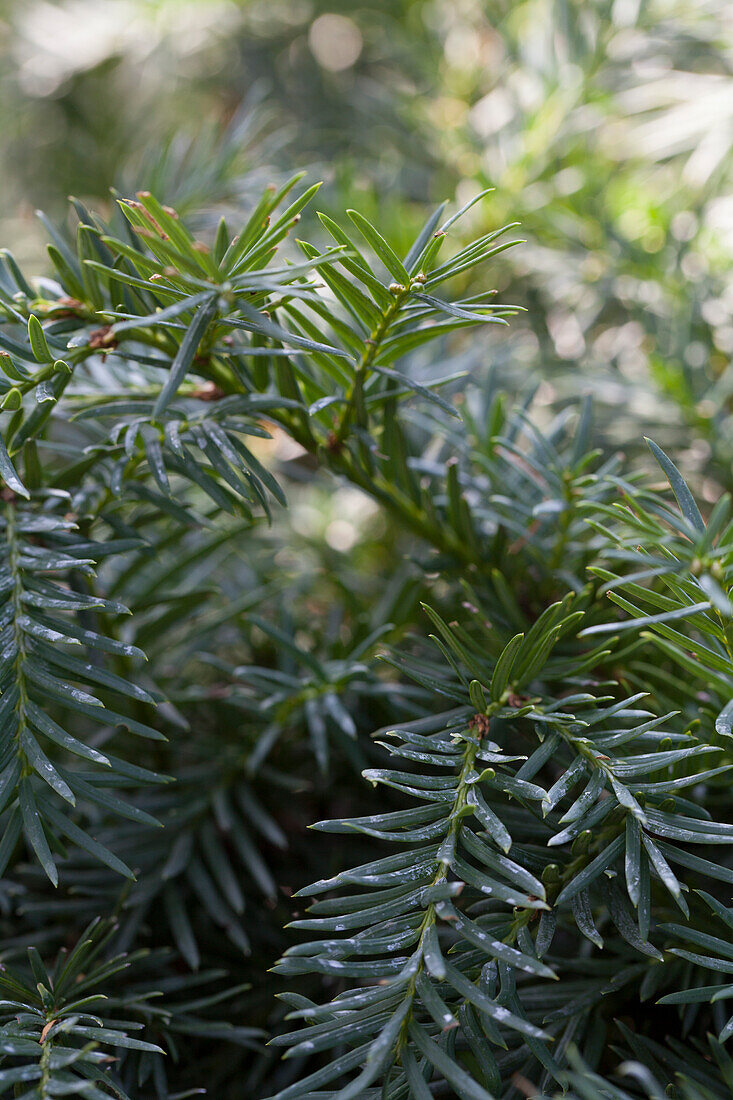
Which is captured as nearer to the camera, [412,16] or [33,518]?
[33,518]

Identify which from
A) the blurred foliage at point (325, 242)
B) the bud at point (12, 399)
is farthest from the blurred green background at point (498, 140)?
the bud at point (12, 399)

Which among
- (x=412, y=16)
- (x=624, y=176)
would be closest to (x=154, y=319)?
(x=624, y=176)

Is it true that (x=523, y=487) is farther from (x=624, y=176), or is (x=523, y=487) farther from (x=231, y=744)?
(x=624, y=176)

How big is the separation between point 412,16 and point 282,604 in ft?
1.82

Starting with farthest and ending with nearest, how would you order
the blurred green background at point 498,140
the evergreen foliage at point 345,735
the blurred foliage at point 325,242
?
the blurred green background at point 498,140 < the blurred foliage at point 325,242 < the evergreen foliage at point 345,735

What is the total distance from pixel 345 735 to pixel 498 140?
17.1 inches

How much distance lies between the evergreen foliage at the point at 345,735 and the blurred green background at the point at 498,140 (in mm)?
140

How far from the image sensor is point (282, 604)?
15.1 inches

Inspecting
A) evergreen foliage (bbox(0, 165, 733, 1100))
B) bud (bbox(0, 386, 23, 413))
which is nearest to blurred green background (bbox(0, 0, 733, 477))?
evergreen foliage (bbox(0, 165, 733, 1100))

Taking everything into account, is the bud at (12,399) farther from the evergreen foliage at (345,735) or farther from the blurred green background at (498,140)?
the blurred green background at (498,140)

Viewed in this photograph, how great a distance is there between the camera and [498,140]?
21.8 inches

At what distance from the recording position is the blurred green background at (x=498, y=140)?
0.48 m

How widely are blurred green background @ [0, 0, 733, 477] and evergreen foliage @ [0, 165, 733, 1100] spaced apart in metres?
0.14

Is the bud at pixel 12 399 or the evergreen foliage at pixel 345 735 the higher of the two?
the bud at pixel 12 399
